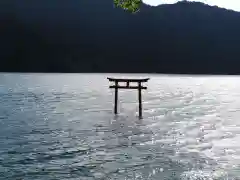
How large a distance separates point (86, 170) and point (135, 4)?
703 centimetres

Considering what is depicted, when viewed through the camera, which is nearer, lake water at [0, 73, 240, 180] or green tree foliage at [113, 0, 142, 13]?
green tree foliage at [113, 0, 142, 13]

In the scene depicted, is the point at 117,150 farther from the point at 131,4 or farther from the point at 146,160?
the point at 131,4

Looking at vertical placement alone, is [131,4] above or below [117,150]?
above

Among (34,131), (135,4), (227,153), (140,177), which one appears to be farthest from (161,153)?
(34,131)

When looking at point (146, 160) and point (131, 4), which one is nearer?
point (131, 4)

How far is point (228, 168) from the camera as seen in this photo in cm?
1730

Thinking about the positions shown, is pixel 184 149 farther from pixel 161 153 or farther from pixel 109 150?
pixel 109 150

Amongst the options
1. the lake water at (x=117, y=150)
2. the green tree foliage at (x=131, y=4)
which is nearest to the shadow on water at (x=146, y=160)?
the lake water at (x=117, y=150)

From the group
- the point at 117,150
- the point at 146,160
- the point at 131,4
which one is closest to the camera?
the point at 131,4

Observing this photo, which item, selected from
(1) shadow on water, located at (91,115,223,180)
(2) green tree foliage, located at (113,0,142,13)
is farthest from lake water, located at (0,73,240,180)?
(2) green tree foliage, located at (113,0,142,13)

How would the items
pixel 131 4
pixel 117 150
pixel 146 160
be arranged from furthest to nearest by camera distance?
pixel 117 150, pixel 146 160, pixel 131 4

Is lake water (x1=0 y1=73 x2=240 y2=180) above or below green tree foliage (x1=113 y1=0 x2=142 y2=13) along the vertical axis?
below

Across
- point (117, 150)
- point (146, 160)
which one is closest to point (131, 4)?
point (146, 160)

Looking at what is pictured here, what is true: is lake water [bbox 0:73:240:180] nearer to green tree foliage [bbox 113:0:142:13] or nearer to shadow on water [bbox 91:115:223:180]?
shadow on water [bbox 91:115:223:180]
